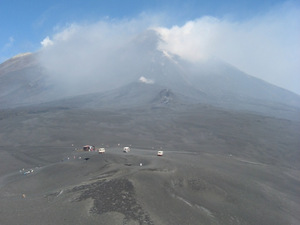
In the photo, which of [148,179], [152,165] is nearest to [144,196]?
[148,179]

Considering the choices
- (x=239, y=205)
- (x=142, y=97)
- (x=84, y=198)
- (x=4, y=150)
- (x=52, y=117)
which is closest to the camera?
(x=84, y=198)

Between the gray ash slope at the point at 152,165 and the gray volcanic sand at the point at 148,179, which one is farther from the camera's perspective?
the gray ash slope at the point at 152,165

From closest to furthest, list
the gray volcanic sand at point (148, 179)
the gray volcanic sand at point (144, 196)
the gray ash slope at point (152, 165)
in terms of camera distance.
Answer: the gray volcanic sand at point (144, 196), the gray volcanic sand at point (148, 179), the gray ash slope at point (152, 165)

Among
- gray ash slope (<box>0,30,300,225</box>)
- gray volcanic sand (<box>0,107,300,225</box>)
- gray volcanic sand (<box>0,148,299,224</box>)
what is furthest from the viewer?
gray ash slope (<box>0,30,300,225</box>)

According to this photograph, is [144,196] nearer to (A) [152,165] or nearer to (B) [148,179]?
(B) [148,179]

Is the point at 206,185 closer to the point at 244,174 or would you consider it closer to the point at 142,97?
the point at 244,174

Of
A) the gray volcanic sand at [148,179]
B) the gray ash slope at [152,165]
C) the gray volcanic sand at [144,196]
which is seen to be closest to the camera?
the gray volcanic sand at [144,196]

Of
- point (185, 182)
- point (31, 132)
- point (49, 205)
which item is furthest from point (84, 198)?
point (31, 132)

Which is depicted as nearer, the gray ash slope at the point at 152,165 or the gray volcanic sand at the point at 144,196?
the gray volcanic sand at the point at 144,196
